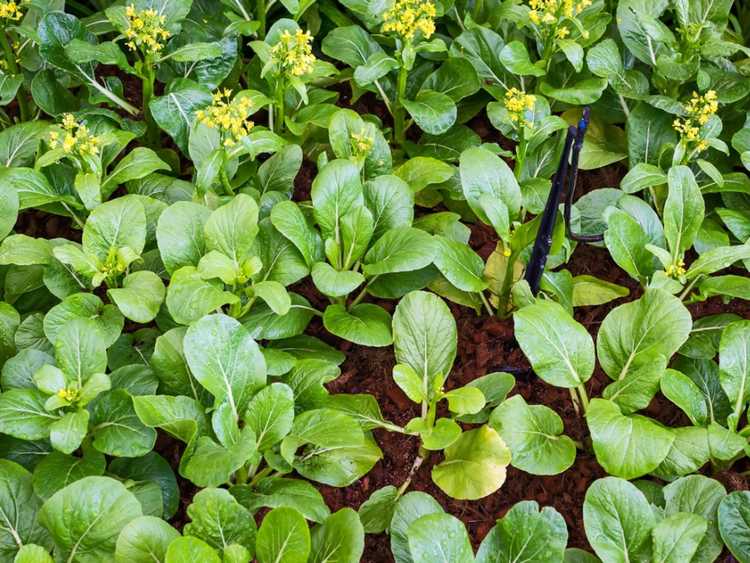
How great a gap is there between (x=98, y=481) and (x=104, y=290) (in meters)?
0.75

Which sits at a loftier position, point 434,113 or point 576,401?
point 434,113

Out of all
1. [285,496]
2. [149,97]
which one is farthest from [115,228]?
[285,496]

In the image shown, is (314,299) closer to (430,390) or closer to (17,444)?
(430,390)

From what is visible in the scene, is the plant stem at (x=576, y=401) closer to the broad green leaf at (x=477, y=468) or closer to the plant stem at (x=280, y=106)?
the broad green leaf at (x=477, y=468)

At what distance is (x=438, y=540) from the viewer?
69.9 inches

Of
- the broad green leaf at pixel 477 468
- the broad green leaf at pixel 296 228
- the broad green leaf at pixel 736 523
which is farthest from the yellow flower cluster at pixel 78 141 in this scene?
the broad green leaf at pixel 736 523

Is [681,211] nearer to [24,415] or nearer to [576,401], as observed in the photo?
[576,401]

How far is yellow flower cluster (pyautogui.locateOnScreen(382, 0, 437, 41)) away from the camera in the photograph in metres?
2.43

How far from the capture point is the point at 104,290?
94.3 inches

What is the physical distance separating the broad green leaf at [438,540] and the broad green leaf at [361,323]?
0.49 m

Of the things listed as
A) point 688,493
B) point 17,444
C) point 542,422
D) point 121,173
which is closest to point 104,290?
point 121,173

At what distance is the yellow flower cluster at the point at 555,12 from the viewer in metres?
2.47

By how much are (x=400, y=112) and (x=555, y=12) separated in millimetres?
555

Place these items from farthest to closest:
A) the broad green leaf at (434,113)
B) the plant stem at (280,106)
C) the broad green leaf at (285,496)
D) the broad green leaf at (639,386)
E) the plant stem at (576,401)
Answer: the broad green leaf at (434,113)
the plant stem at (280,106)
the plant stem at (576,401)
the broad green leaf at (639,386)
the broad green leaf at (285,496)
